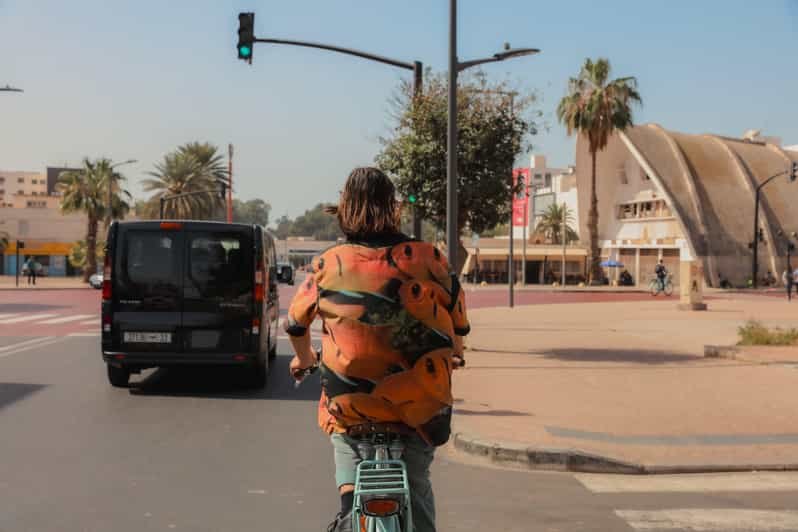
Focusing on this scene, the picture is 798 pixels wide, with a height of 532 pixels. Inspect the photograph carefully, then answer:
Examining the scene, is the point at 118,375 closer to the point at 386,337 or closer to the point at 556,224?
the point at 386,337

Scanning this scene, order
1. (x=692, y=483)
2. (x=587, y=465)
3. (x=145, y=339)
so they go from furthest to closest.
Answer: (x=145, y=339) → (x=587, y=465) → (x=692, y=483)

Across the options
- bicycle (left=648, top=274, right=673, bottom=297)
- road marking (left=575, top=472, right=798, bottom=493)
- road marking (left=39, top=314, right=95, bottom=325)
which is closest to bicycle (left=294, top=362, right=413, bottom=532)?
road marking (left=575, top=472, right=798, bottom=493)

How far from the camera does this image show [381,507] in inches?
106

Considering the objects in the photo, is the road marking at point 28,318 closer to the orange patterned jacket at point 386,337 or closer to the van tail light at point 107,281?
the van tail light at point 107,281

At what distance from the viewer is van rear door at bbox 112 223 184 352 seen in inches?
395

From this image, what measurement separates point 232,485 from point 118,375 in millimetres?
5149

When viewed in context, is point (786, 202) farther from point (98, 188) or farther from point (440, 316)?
point (440, 316)

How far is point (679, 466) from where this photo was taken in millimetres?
6867

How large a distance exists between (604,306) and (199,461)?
28.5 meters

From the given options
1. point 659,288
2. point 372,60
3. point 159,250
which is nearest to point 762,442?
point 159,250

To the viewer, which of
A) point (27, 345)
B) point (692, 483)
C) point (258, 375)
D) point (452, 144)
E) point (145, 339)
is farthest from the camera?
point (27, 345)

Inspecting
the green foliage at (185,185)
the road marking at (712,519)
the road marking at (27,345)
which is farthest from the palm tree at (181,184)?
the road marking at (712,519)

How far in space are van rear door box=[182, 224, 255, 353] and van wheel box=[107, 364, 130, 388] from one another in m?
1.18

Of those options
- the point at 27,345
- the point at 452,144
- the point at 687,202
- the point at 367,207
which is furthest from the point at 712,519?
the point at 687,202
